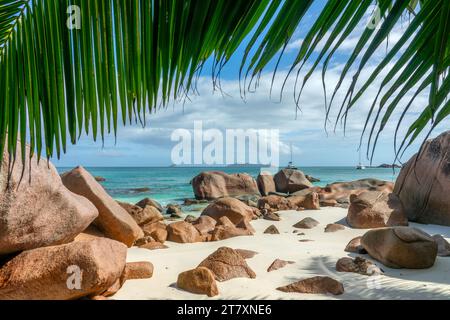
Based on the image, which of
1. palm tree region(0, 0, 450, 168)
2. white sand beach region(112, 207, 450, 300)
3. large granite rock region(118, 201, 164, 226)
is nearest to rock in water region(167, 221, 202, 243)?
white sand beach region(112, 207, 450, 300)

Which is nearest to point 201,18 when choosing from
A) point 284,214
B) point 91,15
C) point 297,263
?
point 91,15

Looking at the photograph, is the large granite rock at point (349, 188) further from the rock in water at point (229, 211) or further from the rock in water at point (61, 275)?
the rock in water at point (61, 275)

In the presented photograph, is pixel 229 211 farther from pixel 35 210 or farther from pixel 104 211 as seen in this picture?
pixel 35 210

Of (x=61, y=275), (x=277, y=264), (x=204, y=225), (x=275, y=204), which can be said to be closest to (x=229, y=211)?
(x=204, y=225)

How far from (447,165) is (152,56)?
9.16 metres

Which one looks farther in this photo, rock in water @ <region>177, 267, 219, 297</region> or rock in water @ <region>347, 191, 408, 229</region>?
rock in water @ <region>347, 191, 408, 229</region>

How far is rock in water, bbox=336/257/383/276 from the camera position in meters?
4.13

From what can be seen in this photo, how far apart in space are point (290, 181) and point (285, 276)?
1965 centimetres

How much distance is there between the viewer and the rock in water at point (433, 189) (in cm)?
802

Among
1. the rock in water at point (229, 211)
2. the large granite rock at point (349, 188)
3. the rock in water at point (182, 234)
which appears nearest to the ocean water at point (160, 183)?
the large granite rock at point (349, 188)

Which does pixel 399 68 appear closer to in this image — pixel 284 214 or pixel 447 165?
pixel 447 165

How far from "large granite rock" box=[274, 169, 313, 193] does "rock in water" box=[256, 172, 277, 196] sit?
38cm

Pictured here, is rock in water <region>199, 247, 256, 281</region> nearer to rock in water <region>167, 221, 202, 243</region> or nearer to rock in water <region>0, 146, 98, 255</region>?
rock in water <region>0, 146, 98, 255</region>

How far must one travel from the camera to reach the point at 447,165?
8141 millimetres
